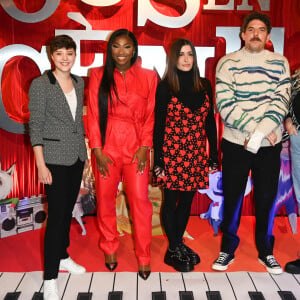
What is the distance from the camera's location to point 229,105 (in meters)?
2.59

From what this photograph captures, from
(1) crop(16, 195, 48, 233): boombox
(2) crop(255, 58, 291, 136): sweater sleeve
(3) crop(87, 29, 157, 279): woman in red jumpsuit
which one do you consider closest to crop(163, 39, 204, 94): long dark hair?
(3) crop(87, 29, 157, 279): woman in red jumpsuit

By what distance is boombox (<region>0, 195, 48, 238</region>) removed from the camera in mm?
3514

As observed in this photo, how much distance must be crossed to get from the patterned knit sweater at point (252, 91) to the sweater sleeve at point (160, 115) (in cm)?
37

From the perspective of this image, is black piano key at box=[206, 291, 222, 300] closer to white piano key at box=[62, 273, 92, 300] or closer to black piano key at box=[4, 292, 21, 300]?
white piano key at box=[62, 273, 92, 300]

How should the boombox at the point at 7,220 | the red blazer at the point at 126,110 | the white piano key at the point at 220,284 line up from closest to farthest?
the white piano key at the point at 220,284
the red blazer at the point at 126,110
the boombox at the point at 7,220

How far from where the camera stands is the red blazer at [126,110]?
2598mm

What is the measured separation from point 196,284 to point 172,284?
0.16 meters

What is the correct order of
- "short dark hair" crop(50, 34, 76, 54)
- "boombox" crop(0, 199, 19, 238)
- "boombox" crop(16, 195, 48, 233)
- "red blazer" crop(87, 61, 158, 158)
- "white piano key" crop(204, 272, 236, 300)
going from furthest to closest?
"boombox" crop(16, 195, 48, 233)
"boombox" crop(0, 199, 19, 238)
"red blazer" crop(87, 61, 158, 158)
"white piano key" crop(204, 272, 236, 300)
"short dark hair" crop(50, 34, 76, 54)

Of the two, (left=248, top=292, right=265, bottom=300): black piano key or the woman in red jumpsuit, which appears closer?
(left=248, top=292, right=265, bottom=300): black piano key

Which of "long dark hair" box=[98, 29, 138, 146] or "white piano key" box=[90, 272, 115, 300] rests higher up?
"long dark hair" box=[98, 29, 138, 146]

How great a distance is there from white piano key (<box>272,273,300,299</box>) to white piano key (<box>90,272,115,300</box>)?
1130mm

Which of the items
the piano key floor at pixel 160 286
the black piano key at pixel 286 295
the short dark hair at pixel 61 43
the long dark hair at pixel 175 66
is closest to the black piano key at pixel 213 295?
the piano key floor at pixel 160 286

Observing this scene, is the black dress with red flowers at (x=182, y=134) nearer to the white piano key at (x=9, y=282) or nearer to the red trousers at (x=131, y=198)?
the red trousers at (x=131, y=198)

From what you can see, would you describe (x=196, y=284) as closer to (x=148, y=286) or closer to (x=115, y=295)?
(x=148, y=286)
